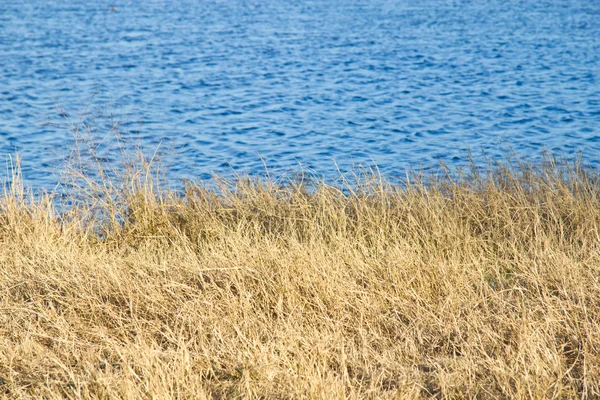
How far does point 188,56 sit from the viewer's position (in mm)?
18375

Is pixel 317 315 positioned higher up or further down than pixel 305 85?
higher up

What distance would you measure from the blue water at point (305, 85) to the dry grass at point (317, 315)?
10.1 feet

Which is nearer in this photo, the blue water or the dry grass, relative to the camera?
the dry grass

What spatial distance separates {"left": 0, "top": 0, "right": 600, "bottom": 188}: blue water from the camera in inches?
440

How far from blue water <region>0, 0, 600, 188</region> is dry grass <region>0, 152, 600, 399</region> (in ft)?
10.1

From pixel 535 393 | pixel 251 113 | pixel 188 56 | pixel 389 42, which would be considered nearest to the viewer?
pixel 535 393

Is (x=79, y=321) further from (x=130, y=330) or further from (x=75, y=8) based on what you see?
(x=75, y=8)

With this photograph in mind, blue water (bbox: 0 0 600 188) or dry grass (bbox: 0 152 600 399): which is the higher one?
dry grass (bbox: 0 152 600 399)

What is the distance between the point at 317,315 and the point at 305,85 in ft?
36.8

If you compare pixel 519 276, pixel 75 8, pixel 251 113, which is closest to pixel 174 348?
pixel 519 276

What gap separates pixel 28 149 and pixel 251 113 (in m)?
4.04

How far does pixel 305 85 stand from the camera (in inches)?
602

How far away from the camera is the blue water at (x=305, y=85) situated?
11.2 metres

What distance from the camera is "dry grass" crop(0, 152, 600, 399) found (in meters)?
3.77
